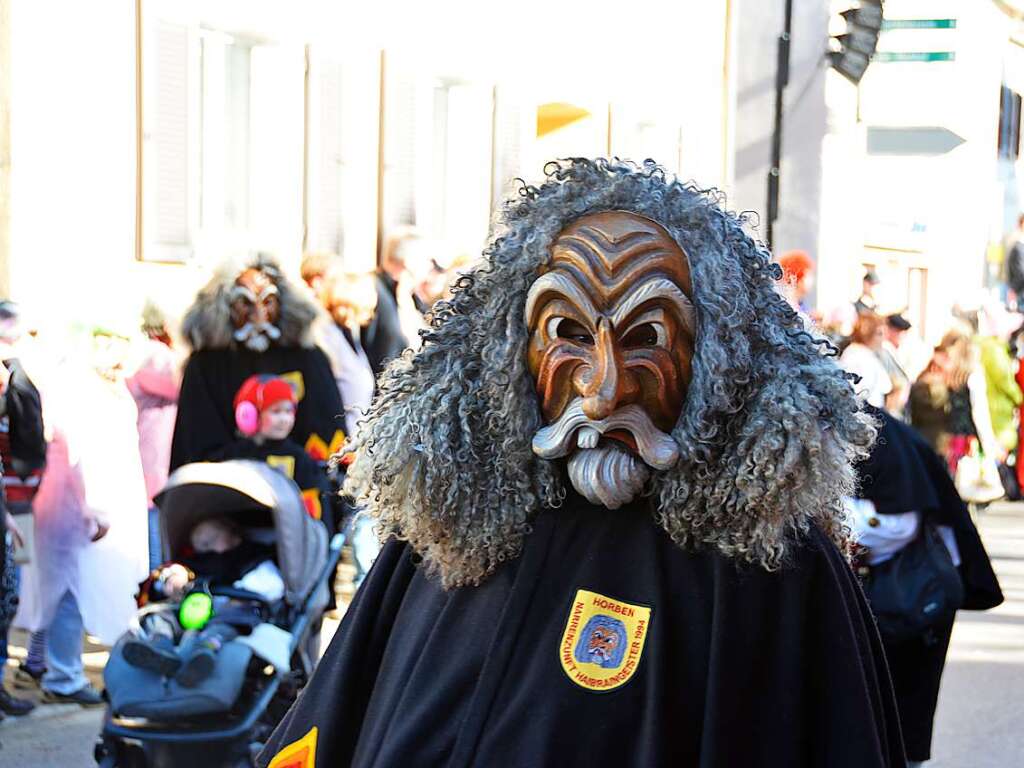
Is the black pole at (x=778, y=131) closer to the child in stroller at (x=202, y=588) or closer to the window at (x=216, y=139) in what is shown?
the window at (x=216, y=139)

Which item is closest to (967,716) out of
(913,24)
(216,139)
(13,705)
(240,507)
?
(240,507)

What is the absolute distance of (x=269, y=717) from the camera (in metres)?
6.05

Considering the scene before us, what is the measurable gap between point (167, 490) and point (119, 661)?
0.89m

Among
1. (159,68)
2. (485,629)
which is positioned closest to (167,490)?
(485,629)

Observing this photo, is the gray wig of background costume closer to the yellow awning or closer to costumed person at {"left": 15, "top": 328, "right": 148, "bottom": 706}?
costumed person at {"left": 15, "top": 328, "right": 148, "bottom": 706}

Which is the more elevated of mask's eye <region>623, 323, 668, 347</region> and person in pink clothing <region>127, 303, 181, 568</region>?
mask's eye <region>623, 323, 668, 347</region>

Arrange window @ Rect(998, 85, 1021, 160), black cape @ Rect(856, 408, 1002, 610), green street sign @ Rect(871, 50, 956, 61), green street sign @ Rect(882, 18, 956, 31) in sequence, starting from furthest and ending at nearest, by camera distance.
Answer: window @ Rect(998, 85, 1021, 160) < green street sign @ Rect(882, 18, 956, 31) < green street sign @ Rect(871, 50, 956, 61) < black cape @ Rect(856, 408, 1002, 610)

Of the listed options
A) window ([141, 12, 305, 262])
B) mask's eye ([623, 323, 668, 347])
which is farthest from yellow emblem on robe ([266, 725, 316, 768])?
window ([141, 12, 305, 262])

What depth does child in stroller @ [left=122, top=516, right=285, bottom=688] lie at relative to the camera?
5672mm

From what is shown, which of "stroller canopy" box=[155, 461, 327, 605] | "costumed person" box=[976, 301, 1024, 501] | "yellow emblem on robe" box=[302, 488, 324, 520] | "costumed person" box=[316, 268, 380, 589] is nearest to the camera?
"stroller canopy" box=[155, 461, 327, 605]

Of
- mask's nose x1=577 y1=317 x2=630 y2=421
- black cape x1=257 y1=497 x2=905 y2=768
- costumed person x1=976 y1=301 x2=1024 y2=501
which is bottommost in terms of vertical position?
costumed person x1=976 y1=301 x2=1024 y2=501

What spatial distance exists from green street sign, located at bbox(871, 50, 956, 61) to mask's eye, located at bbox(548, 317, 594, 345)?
15.4 metres

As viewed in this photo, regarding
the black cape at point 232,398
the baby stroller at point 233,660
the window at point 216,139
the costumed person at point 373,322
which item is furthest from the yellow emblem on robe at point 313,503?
the window at point 216,139

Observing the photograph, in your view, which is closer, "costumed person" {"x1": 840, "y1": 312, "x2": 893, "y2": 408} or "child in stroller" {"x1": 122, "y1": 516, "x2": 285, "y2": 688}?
"child in stroller" {"x1": 122, "y1": 516, "x2": 285, "y2": 688}
